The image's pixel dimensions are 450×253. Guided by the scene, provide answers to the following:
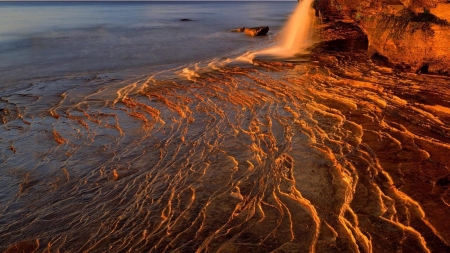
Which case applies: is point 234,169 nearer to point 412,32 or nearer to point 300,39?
point 412,32

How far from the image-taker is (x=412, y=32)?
10.6 m

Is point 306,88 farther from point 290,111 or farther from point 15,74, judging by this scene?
point 15,74

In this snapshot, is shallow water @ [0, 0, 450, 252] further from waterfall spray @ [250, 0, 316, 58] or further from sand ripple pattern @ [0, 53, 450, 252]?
waterfall spray @ [250, 0, 316, 58]

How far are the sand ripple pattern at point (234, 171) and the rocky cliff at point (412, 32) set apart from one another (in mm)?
948

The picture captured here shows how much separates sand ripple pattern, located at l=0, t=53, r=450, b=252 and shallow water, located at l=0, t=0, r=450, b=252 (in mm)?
23

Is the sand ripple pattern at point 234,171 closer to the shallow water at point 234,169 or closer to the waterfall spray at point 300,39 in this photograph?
the shallow water at point 234,169

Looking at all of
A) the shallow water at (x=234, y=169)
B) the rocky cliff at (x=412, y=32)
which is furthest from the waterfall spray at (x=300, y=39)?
the shallow water at (x=234, y=169)

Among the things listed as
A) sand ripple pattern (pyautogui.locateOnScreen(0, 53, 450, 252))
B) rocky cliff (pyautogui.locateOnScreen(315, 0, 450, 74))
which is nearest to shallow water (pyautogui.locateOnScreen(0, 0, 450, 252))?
sand ripple pattern (pyautogui.locateOnScreen(0, 53, 450, 252))

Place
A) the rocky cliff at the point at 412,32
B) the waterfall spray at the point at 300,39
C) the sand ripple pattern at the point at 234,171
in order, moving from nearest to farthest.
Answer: the sand ripple pattern at the point at 234,171, the rocky cliff at the point at 412,32, the waterfall spray at the point at 300,39

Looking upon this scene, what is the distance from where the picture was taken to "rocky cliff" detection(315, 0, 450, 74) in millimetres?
9844

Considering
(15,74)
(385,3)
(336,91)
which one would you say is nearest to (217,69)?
(336,91)

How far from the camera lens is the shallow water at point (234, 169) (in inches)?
155

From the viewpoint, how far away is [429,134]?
6195 mm

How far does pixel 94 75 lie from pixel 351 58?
32.8 feet
